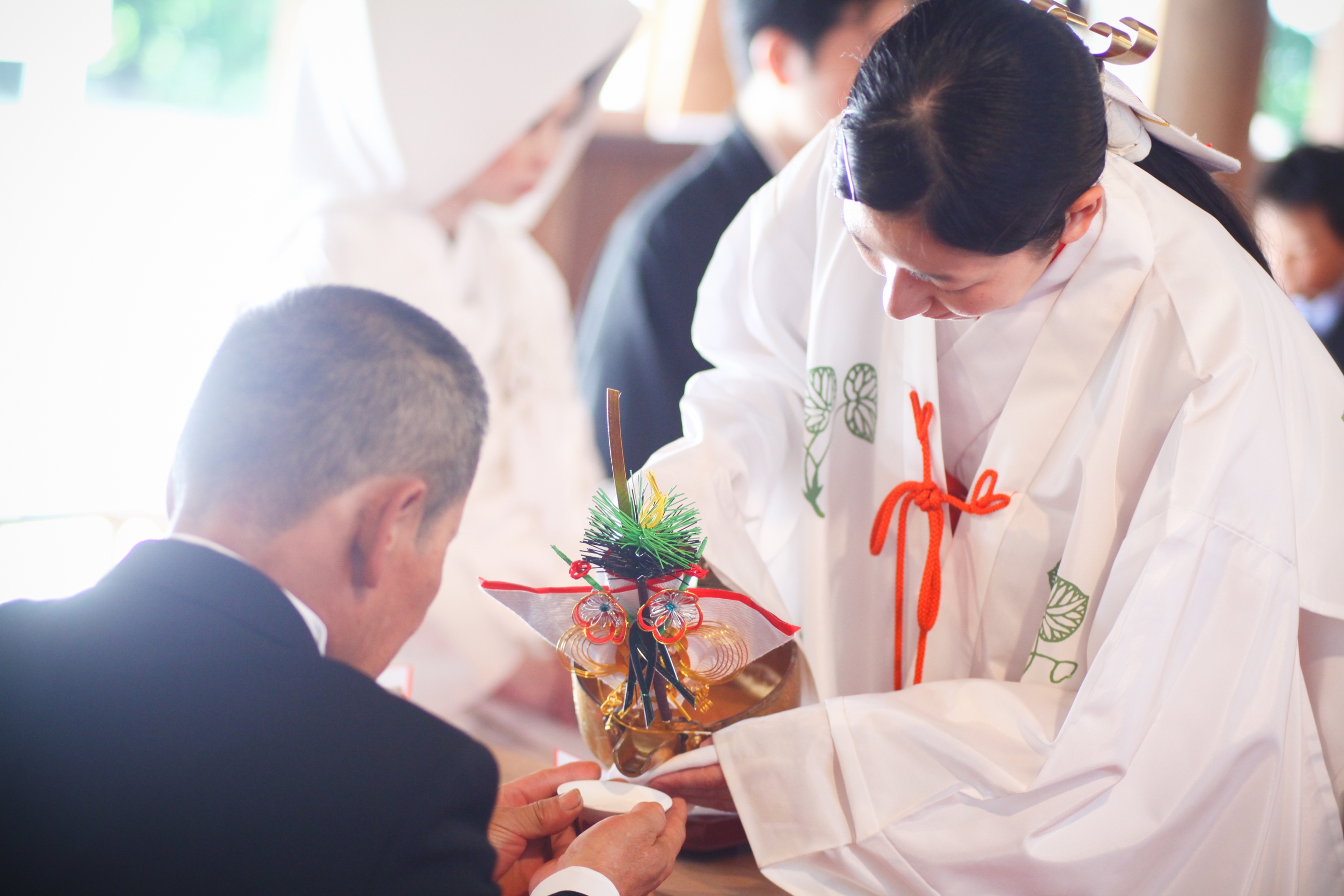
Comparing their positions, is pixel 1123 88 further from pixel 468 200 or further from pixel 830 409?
pixel 468 200

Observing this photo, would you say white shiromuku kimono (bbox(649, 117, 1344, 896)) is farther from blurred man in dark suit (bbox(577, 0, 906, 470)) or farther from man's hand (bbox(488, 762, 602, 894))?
blurred man in dark suit (bbox(577, 0, 906, 470))

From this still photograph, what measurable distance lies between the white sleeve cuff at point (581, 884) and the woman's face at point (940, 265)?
585 mm

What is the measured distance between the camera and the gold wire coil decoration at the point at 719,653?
3.20 feet

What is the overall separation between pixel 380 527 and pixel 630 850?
36 cm

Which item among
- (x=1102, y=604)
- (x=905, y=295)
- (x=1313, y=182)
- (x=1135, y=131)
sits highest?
(x=1135, y=131)

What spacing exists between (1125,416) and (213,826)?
88cm

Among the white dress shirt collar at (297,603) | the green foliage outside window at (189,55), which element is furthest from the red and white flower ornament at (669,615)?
the green foliage outside window at (189,55)

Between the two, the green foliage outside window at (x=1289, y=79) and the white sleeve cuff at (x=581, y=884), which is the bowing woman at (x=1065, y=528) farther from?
the green foliage outside window at (x=1289, y=79)

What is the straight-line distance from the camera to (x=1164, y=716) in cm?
96

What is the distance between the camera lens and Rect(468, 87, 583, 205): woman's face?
8.00ft

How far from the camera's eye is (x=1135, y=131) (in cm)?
103

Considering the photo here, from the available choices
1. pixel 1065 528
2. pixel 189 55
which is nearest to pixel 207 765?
pixel 1065 528

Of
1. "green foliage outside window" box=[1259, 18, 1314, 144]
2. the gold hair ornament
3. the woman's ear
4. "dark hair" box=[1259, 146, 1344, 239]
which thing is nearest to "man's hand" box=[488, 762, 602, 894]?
the woman's ear

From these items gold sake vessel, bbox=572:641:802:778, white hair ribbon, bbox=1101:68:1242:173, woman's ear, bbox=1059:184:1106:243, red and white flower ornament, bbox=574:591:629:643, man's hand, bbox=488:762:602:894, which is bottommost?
man's hand, bbox=488:762:602:894
